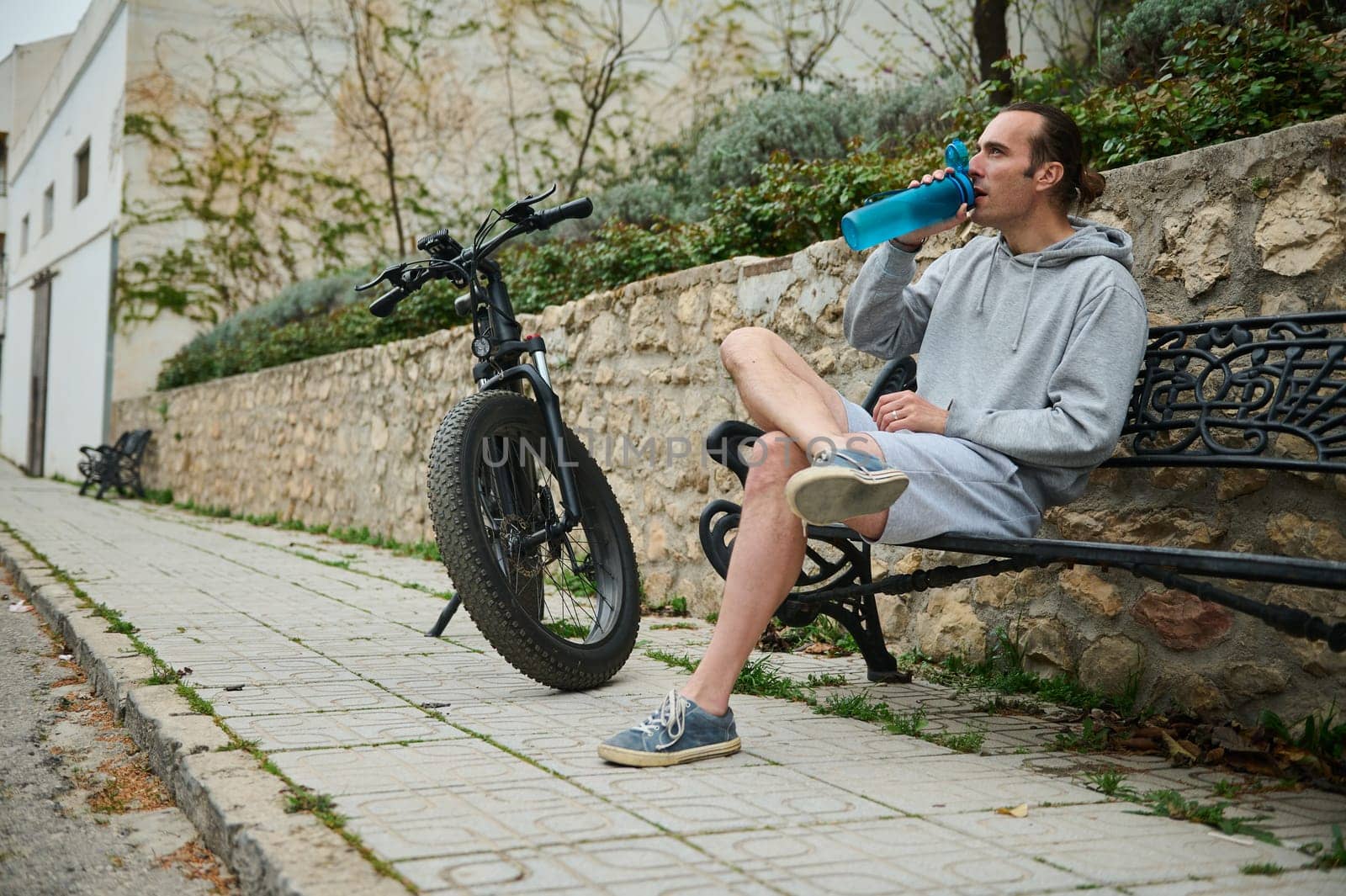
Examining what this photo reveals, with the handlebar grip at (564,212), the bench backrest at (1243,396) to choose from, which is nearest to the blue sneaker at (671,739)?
the bench backrest at (1243,396)

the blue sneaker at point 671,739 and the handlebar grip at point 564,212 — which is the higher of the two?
the handlebar grip at point 564,212

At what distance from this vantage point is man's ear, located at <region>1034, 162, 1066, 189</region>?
2906mm

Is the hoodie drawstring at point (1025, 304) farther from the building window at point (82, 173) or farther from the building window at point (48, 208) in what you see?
the building window at point (48, 208)

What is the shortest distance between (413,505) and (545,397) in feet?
15.5

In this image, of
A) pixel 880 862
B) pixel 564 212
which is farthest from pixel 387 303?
pixel 880 862

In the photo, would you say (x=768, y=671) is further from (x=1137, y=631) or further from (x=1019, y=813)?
(x=1019, y=813)

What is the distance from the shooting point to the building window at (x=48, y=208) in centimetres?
2108

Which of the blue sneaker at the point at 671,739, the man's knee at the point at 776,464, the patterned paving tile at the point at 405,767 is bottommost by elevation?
the patterned paving tile at the point at 405,767

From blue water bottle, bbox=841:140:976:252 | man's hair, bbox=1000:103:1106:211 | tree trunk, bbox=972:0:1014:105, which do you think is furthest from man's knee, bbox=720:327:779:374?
tree trunk, bbox=972:0:1014:105

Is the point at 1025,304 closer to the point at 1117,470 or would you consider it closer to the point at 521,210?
the point at 1117,470

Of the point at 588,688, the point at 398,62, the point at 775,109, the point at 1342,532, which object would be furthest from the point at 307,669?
the point at 398,62

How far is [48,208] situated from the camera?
21.4 metres

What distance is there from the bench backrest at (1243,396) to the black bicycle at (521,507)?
1.48 m

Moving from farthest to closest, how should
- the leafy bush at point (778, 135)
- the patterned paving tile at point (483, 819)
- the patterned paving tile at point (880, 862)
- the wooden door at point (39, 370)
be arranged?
the wooden door at point (39, 370)
the leafy bush at point (778, 135)
the patterned paving tile at point (483, 819)
the patterned paving tile at point (880, 862)
